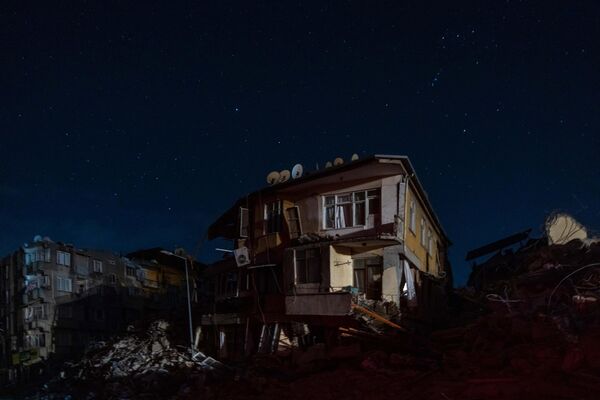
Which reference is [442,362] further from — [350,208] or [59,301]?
[59,301]

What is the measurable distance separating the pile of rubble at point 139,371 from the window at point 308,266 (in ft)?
20.1

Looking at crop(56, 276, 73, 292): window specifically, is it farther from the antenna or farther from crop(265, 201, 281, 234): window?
the antenna

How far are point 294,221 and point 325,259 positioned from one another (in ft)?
12.3

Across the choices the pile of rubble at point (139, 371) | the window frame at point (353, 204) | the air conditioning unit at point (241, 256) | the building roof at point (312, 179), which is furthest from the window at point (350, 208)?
the pile of rubble at point (139, 371)

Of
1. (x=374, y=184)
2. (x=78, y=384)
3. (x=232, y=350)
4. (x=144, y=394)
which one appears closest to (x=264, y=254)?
(x=232, y=350)

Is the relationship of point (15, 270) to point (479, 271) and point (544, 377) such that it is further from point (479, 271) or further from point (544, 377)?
point (544, 377)

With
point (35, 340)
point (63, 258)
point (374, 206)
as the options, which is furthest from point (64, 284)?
point (374, 206)

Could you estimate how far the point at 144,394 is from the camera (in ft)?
79.2

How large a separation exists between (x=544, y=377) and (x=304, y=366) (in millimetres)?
12719

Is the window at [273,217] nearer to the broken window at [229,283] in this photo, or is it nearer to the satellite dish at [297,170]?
the satellite dish at [297,170]

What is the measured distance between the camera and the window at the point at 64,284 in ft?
163

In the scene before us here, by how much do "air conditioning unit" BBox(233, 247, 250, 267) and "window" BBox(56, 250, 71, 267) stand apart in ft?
94.3

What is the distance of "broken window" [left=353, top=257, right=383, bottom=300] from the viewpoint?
25078 mm

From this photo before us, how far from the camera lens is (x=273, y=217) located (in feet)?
96.3
